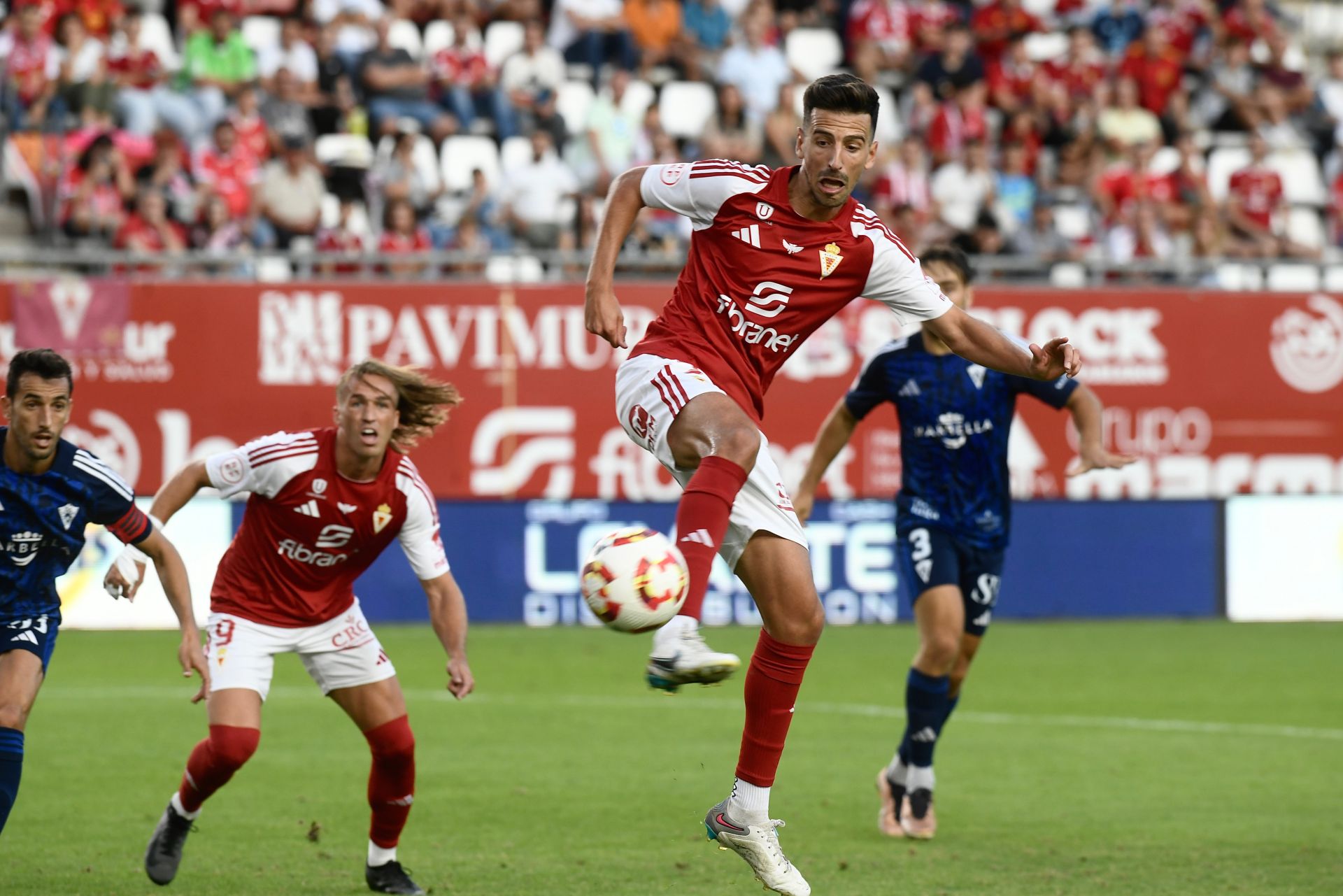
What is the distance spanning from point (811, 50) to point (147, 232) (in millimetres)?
8497

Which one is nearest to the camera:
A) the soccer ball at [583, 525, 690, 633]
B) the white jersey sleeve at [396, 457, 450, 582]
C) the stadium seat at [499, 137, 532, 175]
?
the soccer ball at [583, 525, 690, 633]

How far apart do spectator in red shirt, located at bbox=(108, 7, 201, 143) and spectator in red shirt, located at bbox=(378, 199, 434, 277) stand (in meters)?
2.26

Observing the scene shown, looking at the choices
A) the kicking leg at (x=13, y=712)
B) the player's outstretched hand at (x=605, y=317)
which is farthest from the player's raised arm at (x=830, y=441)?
the kicking leg at (x=13, y=712)

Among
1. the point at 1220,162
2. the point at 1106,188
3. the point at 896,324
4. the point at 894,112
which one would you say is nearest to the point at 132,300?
the point at 896,324

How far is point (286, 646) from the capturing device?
23.5 ft

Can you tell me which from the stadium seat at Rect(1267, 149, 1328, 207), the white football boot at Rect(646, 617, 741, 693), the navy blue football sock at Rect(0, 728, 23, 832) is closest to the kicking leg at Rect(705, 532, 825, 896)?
the white football boot at Rect(646, 617, 741, 693)

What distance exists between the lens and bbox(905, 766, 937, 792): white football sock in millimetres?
8328

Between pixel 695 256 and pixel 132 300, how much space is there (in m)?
11.6

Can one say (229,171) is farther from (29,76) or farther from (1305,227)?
(1305,227)

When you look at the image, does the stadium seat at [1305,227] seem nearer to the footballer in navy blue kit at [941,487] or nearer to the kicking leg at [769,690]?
the footballer in navy blue kit at [941,487]

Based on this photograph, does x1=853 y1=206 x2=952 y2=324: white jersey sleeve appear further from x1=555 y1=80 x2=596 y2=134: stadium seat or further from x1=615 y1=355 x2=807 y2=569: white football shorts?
x1=555 y1=80 x2=596 y2=134: stadium seat

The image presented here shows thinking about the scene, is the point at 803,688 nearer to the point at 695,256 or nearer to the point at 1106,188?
the point at 695,256

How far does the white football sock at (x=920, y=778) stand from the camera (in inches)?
328

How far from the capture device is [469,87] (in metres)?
19.3
